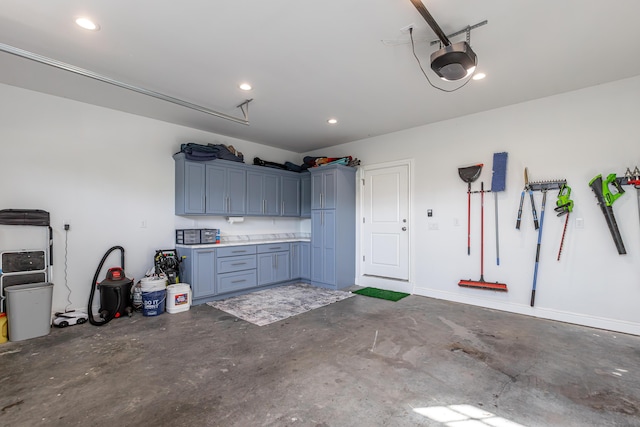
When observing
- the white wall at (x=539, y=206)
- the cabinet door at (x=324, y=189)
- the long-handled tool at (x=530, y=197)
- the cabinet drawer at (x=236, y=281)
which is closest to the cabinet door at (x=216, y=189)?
the cabinet drawer at (x=236, y=281)

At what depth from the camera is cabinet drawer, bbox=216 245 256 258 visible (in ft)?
15.4

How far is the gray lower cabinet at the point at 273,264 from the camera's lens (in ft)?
17.2

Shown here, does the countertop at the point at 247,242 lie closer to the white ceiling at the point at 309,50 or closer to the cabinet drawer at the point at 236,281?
the cabinet drawer at the point at 236,281

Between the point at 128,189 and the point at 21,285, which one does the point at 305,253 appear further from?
the point at 21,285

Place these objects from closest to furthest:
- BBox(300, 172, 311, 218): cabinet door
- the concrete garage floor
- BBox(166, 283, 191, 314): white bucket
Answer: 1. the concrete garage floor
2. BBox(166, 283, 191, 314): white bucket
3. BBox(300, 172, 311, 218): cabinet door

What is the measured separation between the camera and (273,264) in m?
5.43

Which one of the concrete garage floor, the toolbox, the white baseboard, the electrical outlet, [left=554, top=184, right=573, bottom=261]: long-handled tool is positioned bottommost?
the concrete garage floor

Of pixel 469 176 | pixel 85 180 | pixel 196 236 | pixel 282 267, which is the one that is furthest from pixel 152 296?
pixel 469 176

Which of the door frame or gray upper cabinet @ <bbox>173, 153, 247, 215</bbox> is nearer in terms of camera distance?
gray upper cabinet @ <bbox>173, 153, 247, 215</bbox>

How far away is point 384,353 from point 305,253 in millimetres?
3235

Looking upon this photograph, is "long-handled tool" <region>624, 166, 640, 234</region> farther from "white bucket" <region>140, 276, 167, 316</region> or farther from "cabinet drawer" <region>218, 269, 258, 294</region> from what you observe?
"white bucket" <region>140, 276, 167, 316</region>

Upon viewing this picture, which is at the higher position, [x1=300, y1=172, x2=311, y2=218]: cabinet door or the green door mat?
[x1=300, y1=172, x2=311, y2=218]: cabinet door

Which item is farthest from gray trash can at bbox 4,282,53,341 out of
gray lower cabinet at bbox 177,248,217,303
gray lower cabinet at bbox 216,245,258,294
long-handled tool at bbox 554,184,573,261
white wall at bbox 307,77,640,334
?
long-handled tool at bbox 554,184,573,261

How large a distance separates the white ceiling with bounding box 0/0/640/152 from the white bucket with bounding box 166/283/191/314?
2479mm
